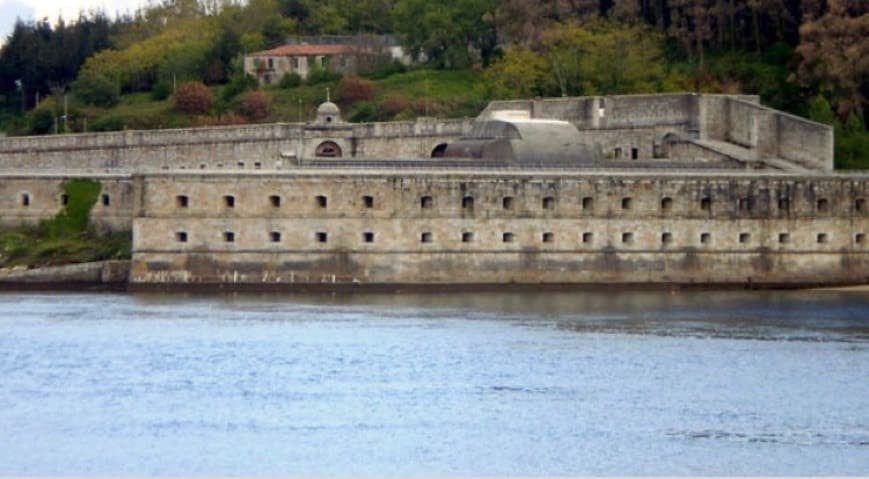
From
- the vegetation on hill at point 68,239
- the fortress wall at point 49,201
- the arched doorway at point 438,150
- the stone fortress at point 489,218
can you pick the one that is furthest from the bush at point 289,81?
the vegetation on hill at point 68,239

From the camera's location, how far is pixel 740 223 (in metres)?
62.6

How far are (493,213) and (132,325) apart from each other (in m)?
12.6

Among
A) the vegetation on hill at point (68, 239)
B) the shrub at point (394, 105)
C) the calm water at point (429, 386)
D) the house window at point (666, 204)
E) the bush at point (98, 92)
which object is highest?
the bush at point (98, 92)

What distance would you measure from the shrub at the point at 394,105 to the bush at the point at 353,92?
1759 mm

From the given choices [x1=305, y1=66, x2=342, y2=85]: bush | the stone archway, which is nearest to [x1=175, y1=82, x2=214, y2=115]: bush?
[x1=305, y1=66, x2=342, y2=85]: bush

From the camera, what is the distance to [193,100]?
8931 cm

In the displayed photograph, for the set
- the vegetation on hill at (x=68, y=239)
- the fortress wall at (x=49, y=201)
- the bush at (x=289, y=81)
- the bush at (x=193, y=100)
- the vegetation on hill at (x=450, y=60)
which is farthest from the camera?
the bush at (x=289, y=81)

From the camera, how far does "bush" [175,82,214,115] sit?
89.3m

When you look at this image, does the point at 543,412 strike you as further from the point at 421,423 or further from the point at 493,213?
the point at 493,213

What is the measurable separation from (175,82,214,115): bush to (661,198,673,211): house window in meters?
30.3

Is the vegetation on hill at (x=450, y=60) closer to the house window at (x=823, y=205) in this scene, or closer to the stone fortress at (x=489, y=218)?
the house window at (x=823, y=205)

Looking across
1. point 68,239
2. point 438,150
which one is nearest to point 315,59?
point 438,150

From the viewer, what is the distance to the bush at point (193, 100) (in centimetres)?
8931

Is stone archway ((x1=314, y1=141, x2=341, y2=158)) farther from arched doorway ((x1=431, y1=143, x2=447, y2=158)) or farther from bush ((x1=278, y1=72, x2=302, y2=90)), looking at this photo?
bush ((x1=278, y1=72, x2=302, y2=90))
